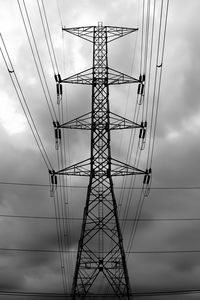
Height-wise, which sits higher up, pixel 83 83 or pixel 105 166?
pixel 83 83

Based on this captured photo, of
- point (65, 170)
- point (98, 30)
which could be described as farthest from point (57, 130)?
point (98, 30)

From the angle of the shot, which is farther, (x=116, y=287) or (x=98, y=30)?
(x=98, y=30)

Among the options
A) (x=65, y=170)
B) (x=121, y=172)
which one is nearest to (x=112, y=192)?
(x=121, y=172)

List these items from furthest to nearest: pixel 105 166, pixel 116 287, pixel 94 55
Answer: pixel 94 55 < pixel 105 166 < pixel 116 287

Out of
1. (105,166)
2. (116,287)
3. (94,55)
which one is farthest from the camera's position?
(94,55)

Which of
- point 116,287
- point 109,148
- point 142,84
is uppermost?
point 142,84

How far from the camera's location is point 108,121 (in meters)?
36.1

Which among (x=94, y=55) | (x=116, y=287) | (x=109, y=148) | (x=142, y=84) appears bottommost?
(x=116, y=287)

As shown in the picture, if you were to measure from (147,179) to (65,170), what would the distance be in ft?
20.1

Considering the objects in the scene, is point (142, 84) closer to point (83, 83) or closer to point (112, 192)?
point (83, 83)

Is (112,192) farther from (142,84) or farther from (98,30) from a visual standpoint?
(98,30)

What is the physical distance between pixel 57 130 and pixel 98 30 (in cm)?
925

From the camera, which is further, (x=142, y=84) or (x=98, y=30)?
(x=98, y=30)

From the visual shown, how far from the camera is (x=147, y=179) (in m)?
35.4
